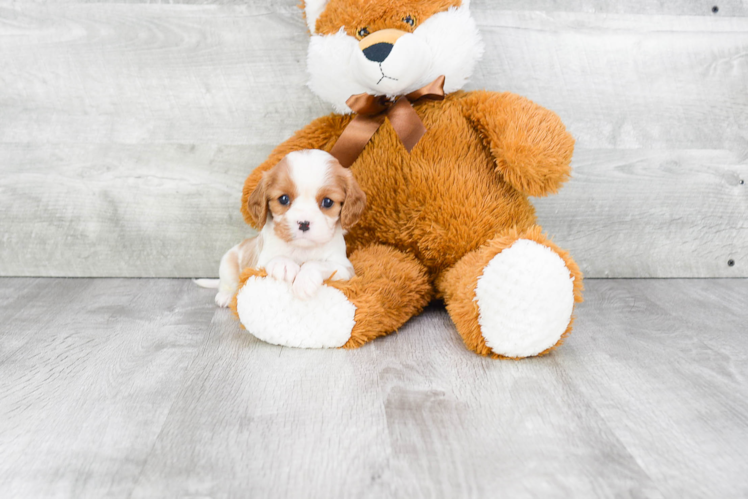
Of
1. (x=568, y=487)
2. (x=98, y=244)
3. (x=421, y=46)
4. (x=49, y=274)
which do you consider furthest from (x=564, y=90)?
(x=49, y=274)

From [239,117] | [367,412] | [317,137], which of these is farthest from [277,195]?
[239,117]

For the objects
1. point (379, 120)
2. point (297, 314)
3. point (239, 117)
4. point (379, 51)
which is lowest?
point (297, 314)

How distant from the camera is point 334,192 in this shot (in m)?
1.11

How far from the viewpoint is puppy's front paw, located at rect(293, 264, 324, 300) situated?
1.07m

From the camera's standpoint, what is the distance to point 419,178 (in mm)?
1264

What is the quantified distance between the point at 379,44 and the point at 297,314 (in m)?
0.52

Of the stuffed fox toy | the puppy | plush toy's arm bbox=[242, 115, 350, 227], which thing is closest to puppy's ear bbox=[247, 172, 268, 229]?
the puppy

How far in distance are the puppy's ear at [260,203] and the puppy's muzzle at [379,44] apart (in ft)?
0.98

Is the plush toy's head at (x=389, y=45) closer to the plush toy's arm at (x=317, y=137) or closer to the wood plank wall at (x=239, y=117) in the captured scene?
the plush toy's arm at (x=317, y=137)

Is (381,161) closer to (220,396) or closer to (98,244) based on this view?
(220,396)

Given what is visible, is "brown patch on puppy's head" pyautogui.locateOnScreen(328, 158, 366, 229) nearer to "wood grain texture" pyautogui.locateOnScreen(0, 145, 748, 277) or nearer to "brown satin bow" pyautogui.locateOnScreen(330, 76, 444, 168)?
"brown satin bow" pyautogui.locateOnScreen(330, 76, 444, 168)

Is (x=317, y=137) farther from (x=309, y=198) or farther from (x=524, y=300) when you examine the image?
(x=524, y=300)

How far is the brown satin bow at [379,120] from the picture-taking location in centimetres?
124

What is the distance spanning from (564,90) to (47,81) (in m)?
1.27
